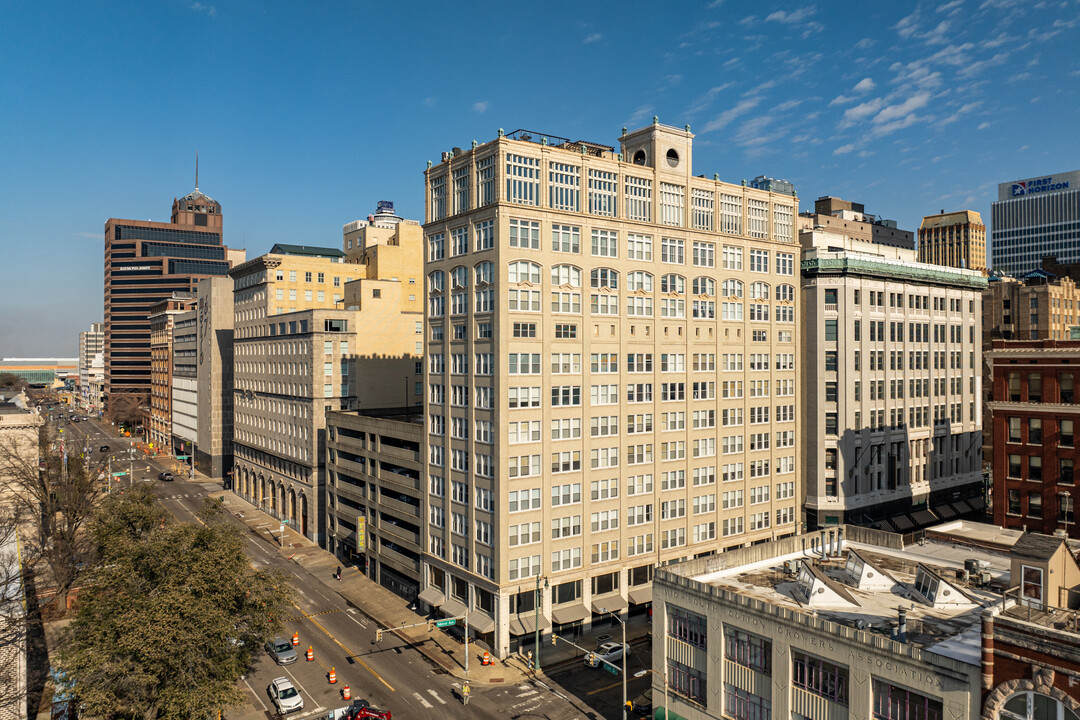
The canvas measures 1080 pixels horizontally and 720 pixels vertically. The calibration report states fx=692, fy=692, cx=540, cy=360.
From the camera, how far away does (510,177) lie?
63094mm

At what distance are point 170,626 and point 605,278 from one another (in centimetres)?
4642

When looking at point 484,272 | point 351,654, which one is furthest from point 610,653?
point 484,272

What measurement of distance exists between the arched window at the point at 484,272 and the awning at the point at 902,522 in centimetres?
6208

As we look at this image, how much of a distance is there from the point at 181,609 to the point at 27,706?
17147 mm

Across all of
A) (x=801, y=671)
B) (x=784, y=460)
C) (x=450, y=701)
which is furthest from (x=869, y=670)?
(x=784, y=460)

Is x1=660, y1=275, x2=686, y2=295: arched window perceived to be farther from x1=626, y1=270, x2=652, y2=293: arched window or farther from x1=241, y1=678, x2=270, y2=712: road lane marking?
x1=241, y1=678, x2=270, y2=712: road lane marking

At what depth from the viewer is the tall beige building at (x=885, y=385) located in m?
84.9

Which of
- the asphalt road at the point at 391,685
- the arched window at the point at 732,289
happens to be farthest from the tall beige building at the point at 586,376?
the asphalt road at the point at 391,685

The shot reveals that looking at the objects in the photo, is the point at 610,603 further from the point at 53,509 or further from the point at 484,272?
the point at 53,509

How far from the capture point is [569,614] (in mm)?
63531

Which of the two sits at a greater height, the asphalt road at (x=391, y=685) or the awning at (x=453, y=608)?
the awning at (x=453, y=608)

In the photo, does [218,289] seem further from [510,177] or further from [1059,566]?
[1059,566]

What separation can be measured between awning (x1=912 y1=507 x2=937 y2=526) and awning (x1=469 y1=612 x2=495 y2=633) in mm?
61135

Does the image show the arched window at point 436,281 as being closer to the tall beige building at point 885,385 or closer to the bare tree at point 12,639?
the bare tree at point 12,639
